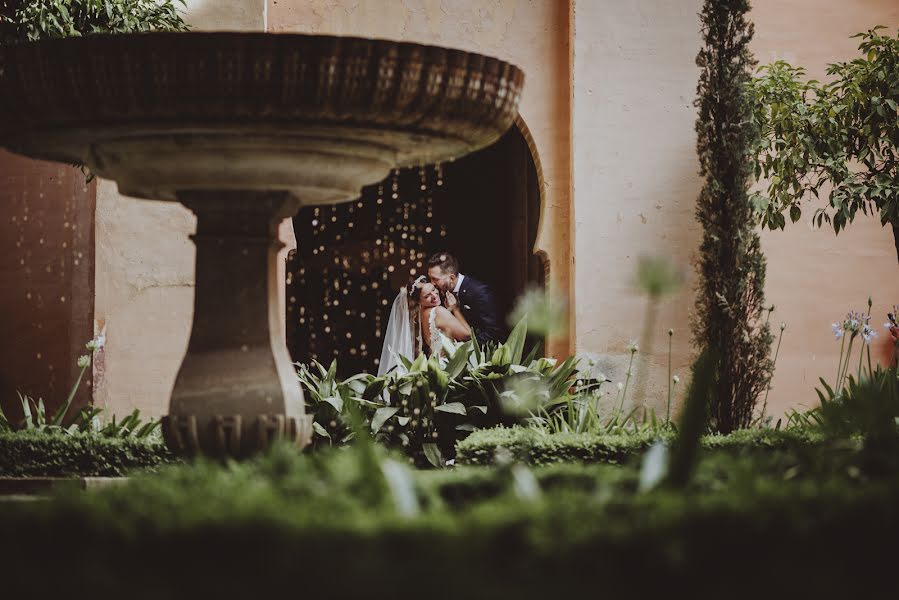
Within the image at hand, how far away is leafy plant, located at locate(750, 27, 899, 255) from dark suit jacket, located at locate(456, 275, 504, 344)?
2138 mm

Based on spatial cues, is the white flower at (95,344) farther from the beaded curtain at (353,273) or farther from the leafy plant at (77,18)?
the beaded curtain at (353,273)

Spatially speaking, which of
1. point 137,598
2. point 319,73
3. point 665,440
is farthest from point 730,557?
point 665,440

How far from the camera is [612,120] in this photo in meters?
8.67

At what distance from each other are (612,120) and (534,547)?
6.82 m

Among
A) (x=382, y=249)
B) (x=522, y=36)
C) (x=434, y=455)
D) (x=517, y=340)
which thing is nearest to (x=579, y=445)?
(x=434, y=455)

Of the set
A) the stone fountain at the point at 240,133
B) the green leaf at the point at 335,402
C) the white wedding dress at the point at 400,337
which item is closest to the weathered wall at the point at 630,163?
the white wedding dress at the point at 400,337

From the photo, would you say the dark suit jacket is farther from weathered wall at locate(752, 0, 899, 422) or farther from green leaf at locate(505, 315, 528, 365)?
weathered wall at locate(752, 0, 899, 422)

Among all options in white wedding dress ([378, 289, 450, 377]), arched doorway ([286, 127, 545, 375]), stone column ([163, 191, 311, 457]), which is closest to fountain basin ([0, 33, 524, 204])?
stone column ([163, 191, 311, 457])

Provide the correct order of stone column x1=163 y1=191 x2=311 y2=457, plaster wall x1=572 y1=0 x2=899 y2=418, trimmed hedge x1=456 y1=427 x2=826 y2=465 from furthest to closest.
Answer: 1. plaster wall x1=572 y1=0 x2=899 y2=418
2. trimmed hedge x1=456 y1=427 x2=826 y2=465
3. stone column x1=163 y1=191 x2=311 y2=457

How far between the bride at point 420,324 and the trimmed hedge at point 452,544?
6.14 meters

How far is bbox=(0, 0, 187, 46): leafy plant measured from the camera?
237 inches

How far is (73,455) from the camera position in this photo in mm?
6309

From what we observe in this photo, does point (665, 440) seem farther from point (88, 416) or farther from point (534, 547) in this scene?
point (534, 547)

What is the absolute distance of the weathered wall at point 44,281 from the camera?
8.74 m
